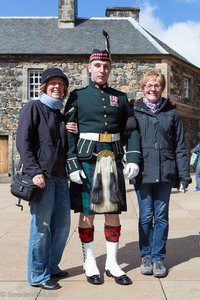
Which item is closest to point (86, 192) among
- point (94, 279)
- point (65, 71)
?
point (94, 279)

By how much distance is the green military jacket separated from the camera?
362 centimetres

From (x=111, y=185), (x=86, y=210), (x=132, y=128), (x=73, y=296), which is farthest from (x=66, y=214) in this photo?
(x=132, y=128)

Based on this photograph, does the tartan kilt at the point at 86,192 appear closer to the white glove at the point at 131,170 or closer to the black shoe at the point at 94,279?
the white glove at the point at 131,170

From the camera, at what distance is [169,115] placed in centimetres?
397

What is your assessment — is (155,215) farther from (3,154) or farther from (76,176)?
(3,154)

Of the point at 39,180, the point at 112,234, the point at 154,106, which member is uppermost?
the point at 154,106

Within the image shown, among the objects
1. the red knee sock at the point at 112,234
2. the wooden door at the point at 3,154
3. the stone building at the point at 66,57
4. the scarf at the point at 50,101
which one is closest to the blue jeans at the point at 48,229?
the red knee sock at the point at 112,234

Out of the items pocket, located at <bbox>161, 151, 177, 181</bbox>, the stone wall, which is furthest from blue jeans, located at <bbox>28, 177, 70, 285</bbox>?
the stone wall

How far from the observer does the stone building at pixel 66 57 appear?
19.2 metres

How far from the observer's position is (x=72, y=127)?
11.9ft

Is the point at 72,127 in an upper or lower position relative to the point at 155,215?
upper

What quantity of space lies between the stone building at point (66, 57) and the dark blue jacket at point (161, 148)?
15.4m

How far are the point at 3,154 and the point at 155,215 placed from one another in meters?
17.0

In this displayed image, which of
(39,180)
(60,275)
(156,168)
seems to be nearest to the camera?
(39,180)
